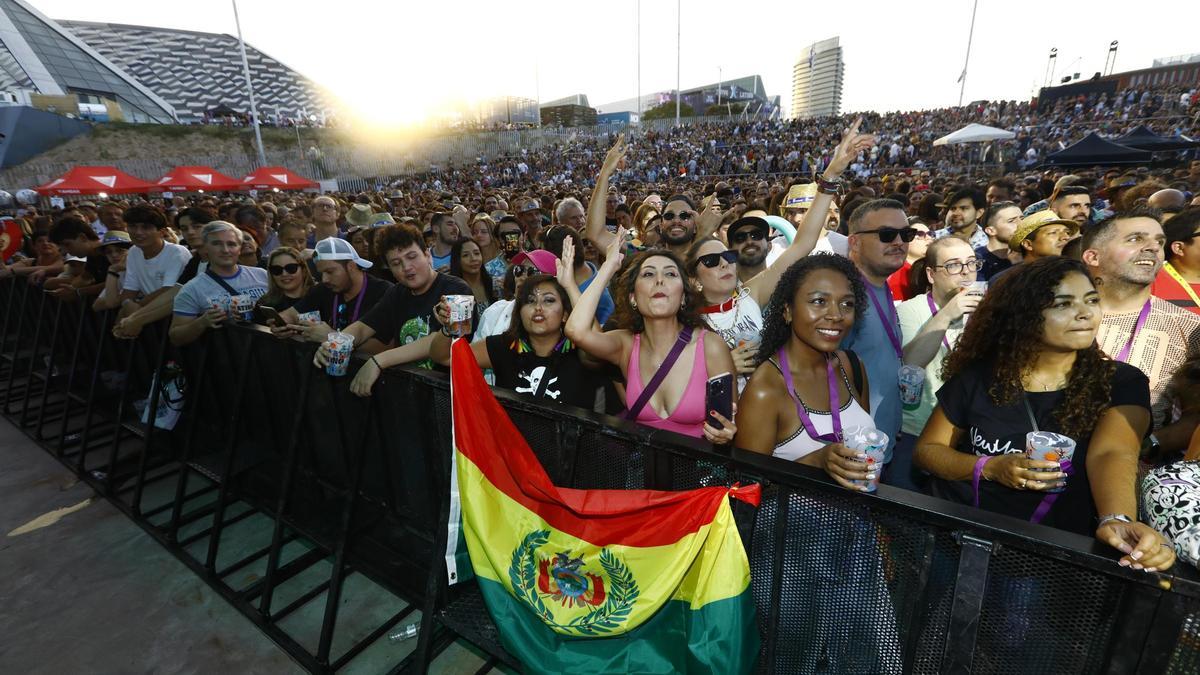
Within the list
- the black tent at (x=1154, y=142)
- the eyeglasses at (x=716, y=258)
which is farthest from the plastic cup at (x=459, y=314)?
the black tent at (x=1154, y=142)

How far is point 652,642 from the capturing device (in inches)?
82.5

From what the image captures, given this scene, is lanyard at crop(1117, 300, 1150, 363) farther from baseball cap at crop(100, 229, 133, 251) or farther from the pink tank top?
baseball cap at crop(100, 229, 133, 251)

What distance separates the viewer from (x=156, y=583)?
373 cm

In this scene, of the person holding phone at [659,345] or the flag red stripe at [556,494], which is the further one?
the person holding phone at [659,345]

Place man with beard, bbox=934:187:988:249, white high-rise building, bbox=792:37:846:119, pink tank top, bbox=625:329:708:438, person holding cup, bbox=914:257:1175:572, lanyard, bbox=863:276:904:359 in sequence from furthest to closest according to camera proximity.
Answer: white high-rise building, bbox=792:37:846:119, man with beard, bbox=934:187:988:249, lanyard, bbox=863:276:904:359, pink tank top, bbox=625:329:708:438, person holding cup, bbox=914:257:1175:572

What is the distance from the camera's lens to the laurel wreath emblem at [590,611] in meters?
2.07

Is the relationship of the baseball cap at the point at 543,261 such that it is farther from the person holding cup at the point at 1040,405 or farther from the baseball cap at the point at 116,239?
the baseball cap at the point at 116,239

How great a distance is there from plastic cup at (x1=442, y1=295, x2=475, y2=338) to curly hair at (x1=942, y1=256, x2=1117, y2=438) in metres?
2.19

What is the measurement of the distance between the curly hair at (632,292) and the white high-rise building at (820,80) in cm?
13319

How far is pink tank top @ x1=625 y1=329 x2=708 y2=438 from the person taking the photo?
101 inches

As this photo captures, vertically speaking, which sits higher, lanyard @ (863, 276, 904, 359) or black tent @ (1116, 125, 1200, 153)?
black tent @ (1116, 125, 1200, 153)

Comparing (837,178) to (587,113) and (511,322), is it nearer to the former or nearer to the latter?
(511,322)

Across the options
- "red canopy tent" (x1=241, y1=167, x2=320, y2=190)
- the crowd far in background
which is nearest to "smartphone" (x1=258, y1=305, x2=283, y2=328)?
the crowd far in background

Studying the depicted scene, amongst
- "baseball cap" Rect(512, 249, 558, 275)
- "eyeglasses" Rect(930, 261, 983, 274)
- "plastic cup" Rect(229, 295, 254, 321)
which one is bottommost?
"plastic cup" Rect(229, 295, 254, 321)
